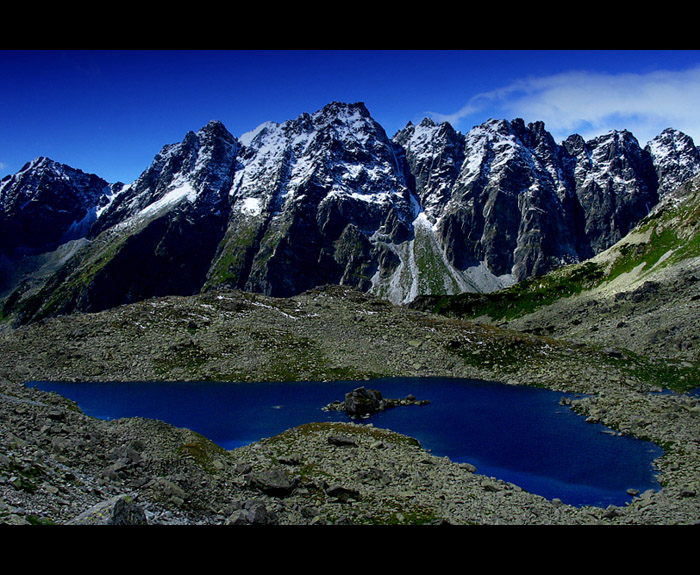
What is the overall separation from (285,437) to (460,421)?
2229cm

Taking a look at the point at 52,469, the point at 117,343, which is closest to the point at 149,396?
the point at 117,343

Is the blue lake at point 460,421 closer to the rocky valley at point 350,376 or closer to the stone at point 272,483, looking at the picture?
the rocky valley at point 350,376

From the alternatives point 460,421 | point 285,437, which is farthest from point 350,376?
point 285,437

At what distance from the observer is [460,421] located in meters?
56.9

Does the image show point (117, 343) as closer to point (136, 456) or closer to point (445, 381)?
point (445, 381)

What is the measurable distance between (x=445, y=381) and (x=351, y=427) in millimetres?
35675

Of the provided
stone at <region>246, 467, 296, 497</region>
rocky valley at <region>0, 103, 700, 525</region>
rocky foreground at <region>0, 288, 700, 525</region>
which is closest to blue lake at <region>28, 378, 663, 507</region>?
rocky valley at <region>0, 103, 700, 525</region>

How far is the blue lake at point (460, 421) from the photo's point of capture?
38.4 meters

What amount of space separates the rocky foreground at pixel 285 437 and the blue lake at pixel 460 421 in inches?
118

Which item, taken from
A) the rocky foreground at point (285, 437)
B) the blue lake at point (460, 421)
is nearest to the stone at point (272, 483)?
the rocky foreground at point (285, 437)

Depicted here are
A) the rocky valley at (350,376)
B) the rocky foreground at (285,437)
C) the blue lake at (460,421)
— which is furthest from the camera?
the blue lake at (460,421)
